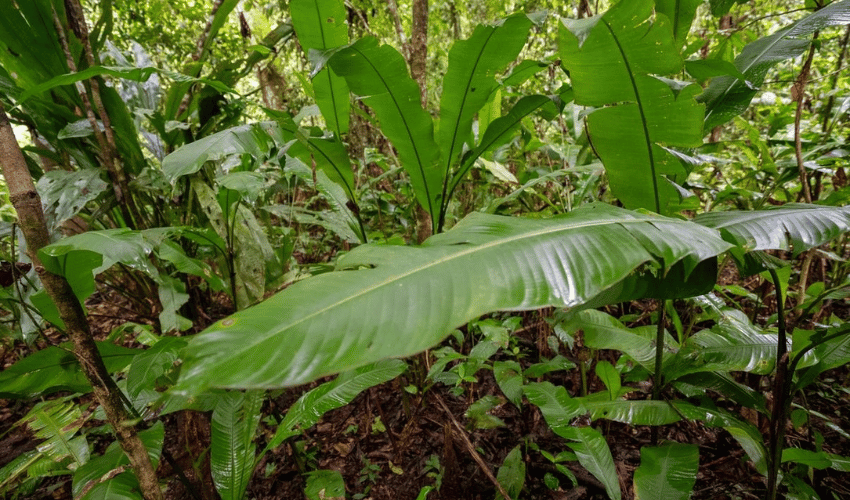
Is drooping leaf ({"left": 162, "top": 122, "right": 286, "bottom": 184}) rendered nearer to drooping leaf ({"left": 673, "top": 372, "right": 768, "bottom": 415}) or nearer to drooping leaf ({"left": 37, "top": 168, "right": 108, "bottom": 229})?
drooping leaf ({"left": 37, "top": 168, "right": 108, "bottom": 229})

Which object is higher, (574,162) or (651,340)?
(574,162)

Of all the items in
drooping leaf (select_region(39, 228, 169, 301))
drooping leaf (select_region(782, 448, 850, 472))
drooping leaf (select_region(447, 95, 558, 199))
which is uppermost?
drooping leaf (select_region(447, 95, 558, 199))

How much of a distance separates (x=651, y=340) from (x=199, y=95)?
2.30m

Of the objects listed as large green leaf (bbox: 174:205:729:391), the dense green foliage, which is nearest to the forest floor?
the dense green foliage

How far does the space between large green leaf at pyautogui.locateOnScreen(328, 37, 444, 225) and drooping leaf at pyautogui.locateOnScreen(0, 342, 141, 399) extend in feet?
3.80

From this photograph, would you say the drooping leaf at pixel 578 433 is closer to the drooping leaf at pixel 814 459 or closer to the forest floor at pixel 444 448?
the forest floor at pixel 444 448

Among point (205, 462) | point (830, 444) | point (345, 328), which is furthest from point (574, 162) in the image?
point (205, 462)

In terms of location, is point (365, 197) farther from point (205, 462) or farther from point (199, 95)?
point (205, 462)

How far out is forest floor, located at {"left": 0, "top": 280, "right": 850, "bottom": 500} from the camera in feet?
4.22

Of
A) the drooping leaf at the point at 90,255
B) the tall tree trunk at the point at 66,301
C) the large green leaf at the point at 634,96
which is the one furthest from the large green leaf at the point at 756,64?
the tall tree trunk at the point at 66,301

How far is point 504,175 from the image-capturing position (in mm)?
2037

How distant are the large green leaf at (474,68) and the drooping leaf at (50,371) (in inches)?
54.0

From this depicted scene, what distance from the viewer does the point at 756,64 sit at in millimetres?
1131

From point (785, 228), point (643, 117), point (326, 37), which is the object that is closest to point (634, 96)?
point (643, 117)
